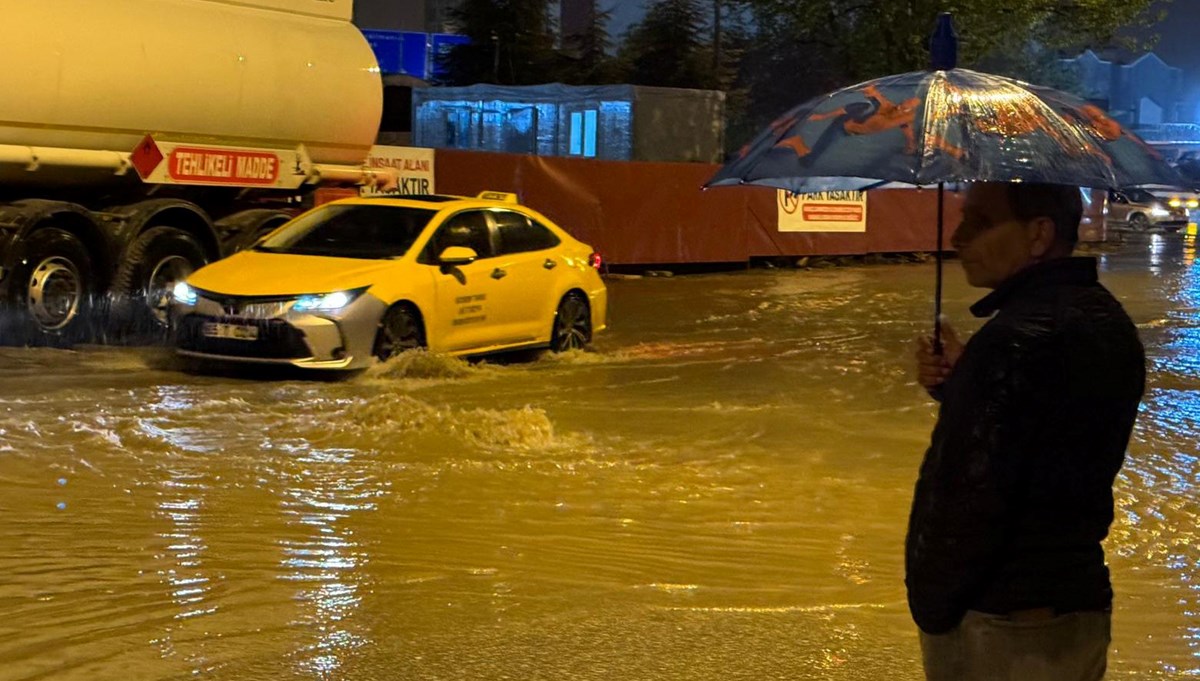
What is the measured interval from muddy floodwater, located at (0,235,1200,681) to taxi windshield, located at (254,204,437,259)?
1.07 meters

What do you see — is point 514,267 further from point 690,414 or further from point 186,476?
point 186,476

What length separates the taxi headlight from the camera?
445 inches

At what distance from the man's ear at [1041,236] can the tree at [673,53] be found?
4436cm

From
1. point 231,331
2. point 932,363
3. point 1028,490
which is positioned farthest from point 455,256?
point 1028,490

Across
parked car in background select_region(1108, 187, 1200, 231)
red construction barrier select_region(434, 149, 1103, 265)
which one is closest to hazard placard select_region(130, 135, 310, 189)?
red construction barrier select_region(434, 149, 1103, 265)

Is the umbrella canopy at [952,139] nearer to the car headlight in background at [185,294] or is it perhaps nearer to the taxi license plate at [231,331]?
the taxi license plate at [231,331]

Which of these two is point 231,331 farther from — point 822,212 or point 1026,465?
point 822,212

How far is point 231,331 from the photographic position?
11.4 m

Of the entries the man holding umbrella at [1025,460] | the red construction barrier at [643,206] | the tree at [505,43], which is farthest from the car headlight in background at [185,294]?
the tree at [505,43]

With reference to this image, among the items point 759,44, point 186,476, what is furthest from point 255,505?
point 759,44

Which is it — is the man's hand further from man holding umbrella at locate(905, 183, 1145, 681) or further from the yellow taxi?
the yellow taxi

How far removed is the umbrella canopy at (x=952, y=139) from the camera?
3920 mm

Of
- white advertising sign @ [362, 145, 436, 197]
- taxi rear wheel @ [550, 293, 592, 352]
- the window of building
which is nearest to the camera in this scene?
taxi rear wheel @ [550, 293, 592, 352]

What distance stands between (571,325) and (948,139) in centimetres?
1012
